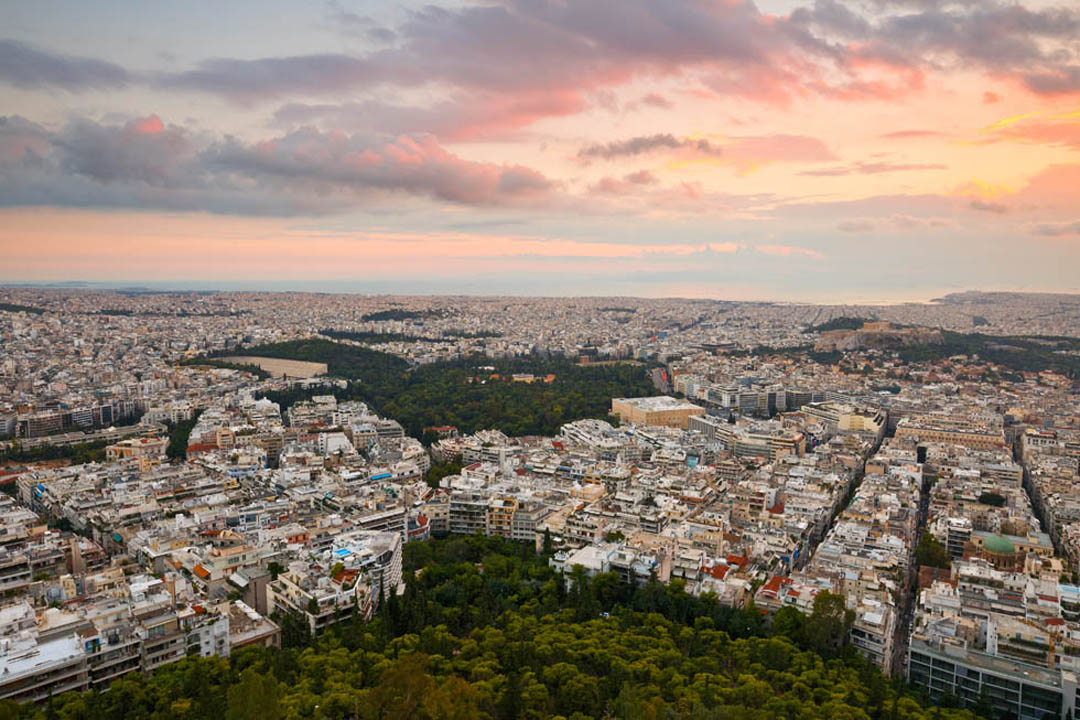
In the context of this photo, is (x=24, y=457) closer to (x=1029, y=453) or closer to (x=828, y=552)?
(x=828, y=552)

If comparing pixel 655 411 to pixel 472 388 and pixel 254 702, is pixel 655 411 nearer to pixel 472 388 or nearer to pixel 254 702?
pixel 472 388

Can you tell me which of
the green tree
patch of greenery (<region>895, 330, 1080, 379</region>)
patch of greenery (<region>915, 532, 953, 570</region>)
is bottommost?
patch of greenery (<region>915, 532, 953, 570</region>)

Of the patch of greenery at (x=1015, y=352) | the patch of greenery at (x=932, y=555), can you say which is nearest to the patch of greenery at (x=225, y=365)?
the patch of greenery at (x=932, y=555)

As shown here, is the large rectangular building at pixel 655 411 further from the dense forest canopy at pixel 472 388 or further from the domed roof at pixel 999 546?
the domed roof at pixel 999 546

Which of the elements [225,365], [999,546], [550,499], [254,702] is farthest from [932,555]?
[225,365]

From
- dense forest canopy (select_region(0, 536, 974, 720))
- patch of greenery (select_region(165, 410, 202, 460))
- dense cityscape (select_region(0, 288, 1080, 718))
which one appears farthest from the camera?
patch of greenery (select_region(165, 410, 202, 460))

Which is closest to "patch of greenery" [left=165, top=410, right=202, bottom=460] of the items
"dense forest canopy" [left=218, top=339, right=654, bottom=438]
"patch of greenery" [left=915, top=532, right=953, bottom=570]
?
"dense forest canopy" [left=218, top=339, right=654, bottom=438]

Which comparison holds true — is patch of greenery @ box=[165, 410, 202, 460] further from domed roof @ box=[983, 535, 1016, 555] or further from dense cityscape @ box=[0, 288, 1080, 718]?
domed roof @ box=[983, 535, 1016, 555]
